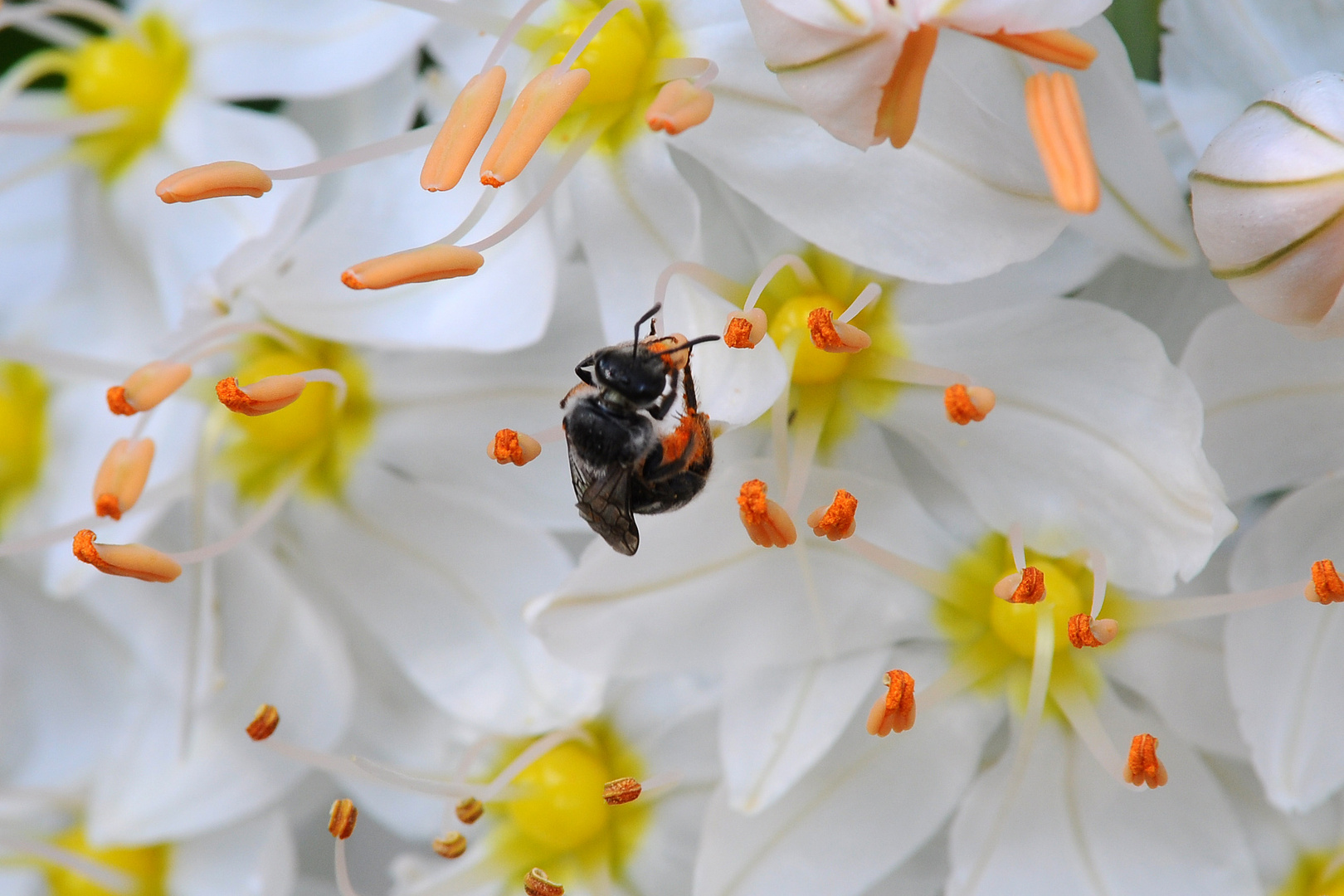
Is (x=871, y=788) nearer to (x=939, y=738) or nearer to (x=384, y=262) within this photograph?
(x=939, y=738)

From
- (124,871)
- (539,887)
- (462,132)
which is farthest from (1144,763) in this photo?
(124,871)

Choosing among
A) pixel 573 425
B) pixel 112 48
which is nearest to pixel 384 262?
pixel 573 425

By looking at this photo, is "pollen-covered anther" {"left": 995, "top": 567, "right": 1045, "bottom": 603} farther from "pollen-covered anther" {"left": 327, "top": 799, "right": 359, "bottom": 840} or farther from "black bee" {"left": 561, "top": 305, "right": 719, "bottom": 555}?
"pollen-covered anther" {"left": 327, "top": 799, "right": 359, "bottom": 840}

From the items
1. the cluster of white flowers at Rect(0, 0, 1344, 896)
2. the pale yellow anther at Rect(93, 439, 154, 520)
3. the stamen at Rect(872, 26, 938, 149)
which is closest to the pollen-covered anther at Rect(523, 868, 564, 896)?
the cluster of white flowers at Rect(0, 0, 1344, 896)

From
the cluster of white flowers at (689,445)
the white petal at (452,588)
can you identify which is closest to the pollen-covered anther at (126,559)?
the cluster of white flowers at (689,445)

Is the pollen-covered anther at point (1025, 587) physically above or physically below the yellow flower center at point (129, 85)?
below

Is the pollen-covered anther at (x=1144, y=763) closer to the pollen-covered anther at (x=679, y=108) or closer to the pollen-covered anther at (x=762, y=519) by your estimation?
the pollen-covered anther at (x=762, y=519)
